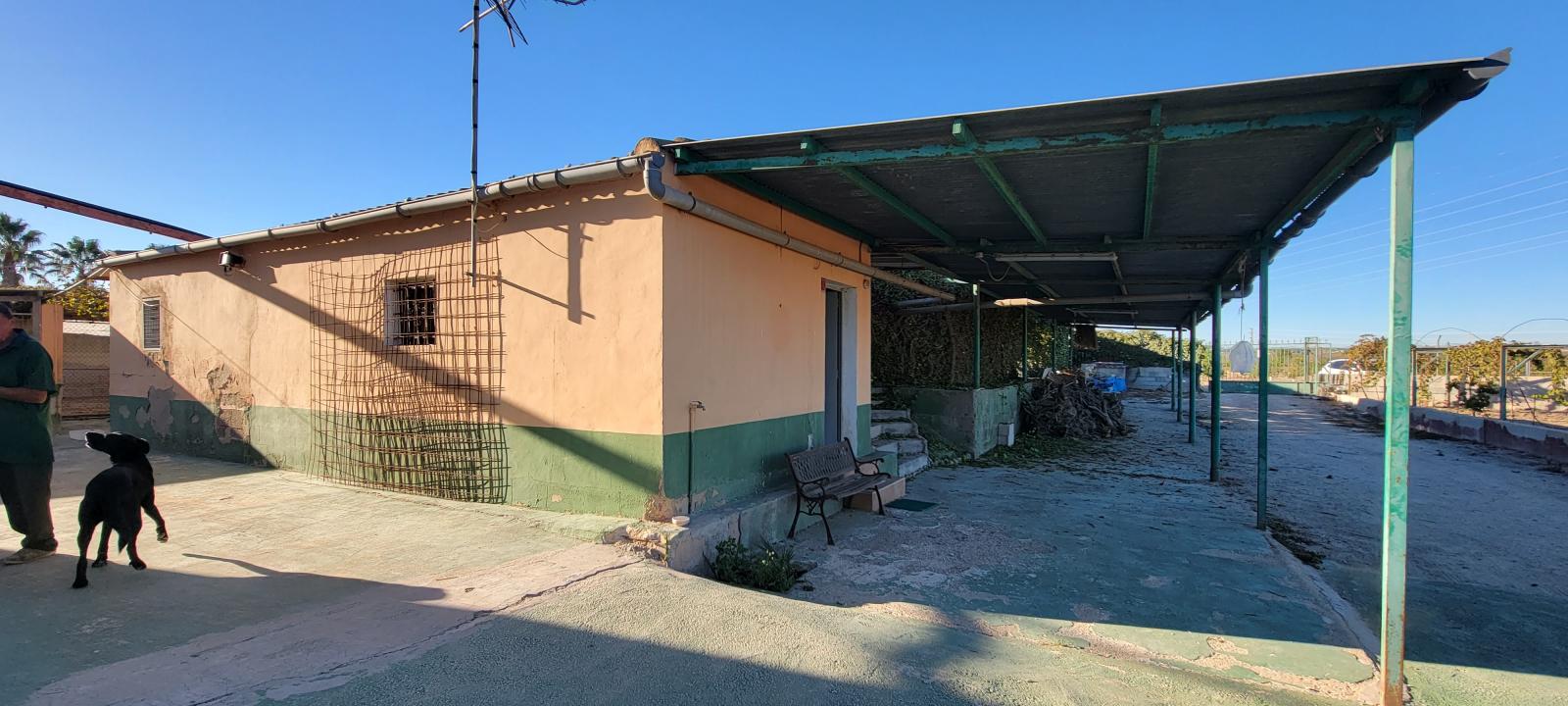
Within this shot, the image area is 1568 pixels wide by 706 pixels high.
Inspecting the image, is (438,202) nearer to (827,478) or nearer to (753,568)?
(753,568)

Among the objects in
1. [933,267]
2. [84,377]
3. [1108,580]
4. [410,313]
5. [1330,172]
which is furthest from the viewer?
[84,377]

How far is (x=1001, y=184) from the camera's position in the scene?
17.7 ft

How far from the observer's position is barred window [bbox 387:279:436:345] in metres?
6.72

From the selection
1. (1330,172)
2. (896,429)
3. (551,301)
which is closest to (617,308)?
(551,301)

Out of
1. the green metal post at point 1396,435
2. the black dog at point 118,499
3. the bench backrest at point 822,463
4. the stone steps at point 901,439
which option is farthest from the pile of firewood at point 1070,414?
the black dog at point 118,499

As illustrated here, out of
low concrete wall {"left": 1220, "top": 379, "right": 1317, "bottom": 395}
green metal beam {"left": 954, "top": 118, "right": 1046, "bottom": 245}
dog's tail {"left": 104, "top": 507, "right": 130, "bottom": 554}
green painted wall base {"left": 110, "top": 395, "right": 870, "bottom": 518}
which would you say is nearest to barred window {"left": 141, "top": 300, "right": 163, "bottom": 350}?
green painted wall base {"left": 110, "top": 395, "right": 870, "bottom": 518}

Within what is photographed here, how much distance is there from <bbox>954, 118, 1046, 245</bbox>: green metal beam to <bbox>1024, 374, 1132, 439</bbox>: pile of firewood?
8.14 m

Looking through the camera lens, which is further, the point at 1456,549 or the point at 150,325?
the point at 150,325

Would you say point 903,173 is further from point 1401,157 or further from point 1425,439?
point 1425,439

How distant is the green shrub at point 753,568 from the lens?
500 centimetres

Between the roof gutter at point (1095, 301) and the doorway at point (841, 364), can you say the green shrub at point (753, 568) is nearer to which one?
the doorway at point (841, 364)

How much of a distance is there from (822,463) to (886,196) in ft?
9.22

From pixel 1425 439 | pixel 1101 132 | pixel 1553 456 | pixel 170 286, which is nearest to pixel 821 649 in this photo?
pixel 1101 132

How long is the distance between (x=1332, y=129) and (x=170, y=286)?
12337 millimetres
